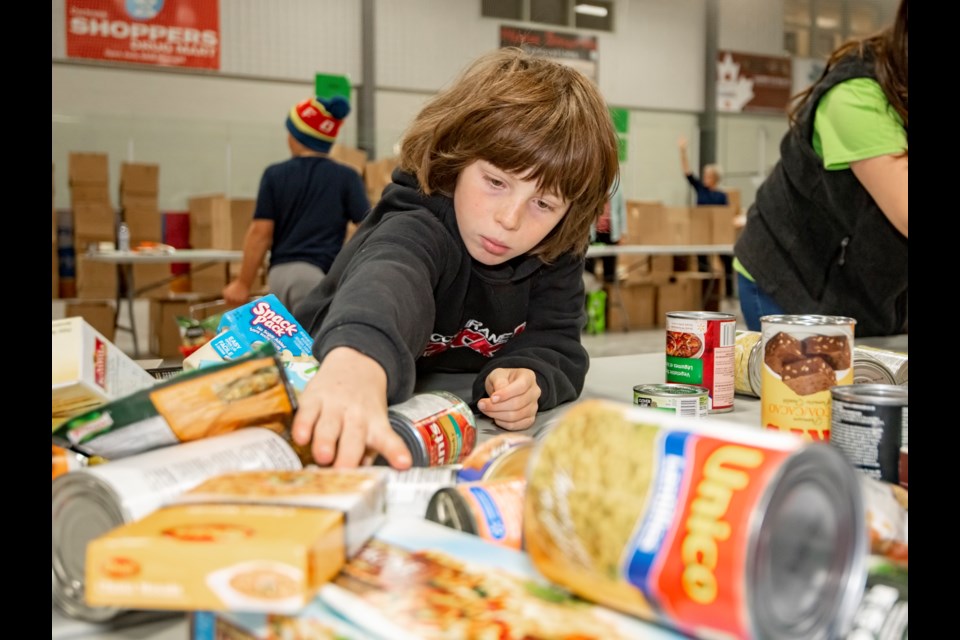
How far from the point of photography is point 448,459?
91cm

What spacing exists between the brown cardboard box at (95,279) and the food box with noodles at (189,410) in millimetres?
6067

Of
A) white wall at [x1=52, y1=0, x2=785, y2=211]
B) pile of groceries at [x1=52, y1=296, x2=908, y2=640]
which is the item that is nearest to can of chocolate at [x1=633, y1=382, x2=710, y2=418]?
pile of groceries at [x1=52, y1=296, x2=908, y2=640]

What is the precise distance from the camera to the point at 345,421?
78 cm

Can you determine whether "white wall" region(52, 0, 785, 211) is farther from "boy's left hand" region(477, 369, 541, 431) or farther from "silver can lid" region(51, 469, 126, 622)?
"silver can lid" region(51, 469, 126, 622)

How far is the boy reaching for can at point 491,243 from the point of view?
3.56ft

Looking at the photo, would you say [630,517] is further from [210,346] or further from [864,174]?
[864,174]

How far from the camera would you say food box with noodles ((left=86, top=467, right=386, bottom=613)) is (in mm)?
503

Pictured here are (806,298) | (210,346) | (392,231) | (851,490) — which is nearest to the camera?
(851,490)

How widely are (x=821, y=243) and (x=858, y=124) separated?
313 millimetres

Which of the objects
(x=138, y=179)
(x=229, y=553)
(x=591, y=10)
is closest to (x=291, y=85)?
(x=138, y=179)

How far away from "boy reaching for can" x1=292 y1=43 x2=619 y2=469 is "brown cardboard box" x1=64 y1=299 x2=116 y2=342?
528 centimetres

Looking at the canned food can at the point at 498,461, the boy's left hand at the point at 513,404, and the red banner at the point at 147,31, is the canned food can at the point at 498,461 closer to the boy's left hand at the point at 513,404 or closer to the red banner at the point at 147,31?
the boy's left hand at the point at 513,404
